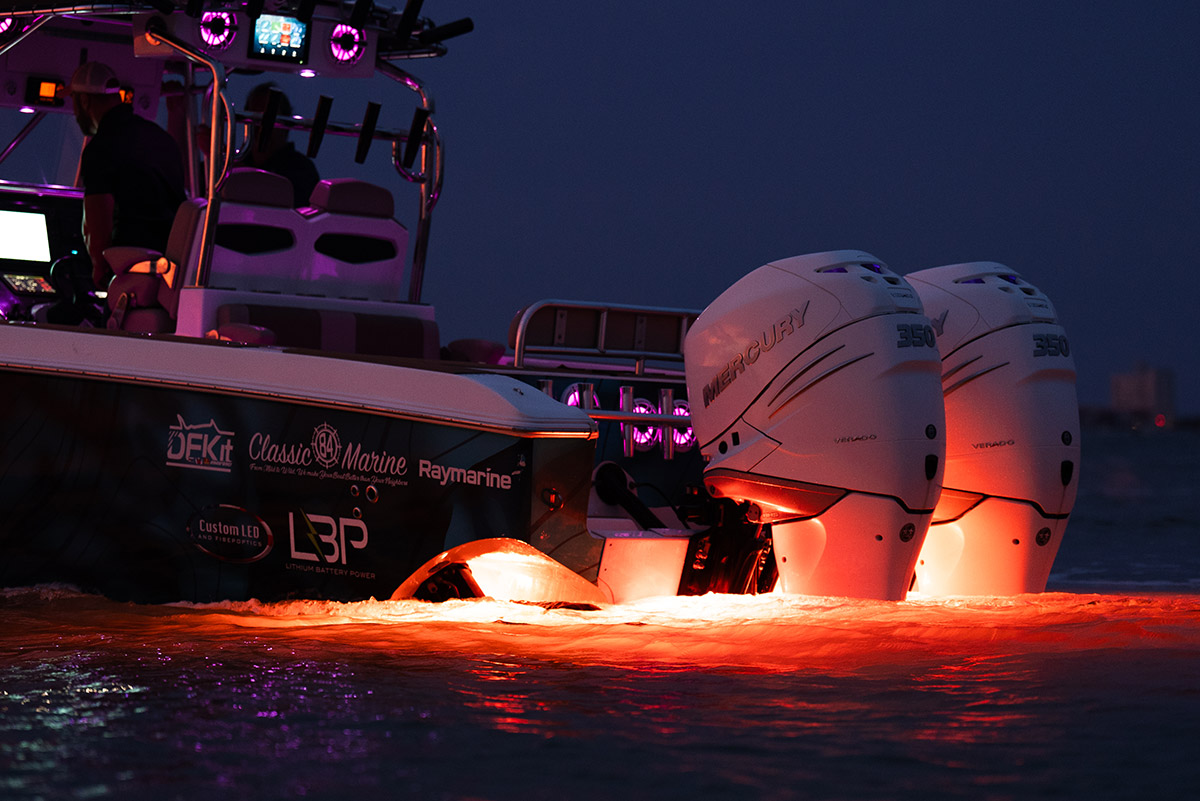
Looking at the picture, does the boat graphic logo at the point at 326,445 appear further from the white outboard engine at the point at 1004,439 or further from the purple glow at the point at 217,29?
the white outboard engine at the point at 1004,439

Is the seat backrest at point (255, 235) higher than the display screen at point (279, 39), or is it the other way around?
the display screen at point (279, 39)

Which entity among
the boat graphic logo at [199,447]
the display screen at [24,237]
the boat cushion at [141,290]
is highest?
the display screen at [24,237]

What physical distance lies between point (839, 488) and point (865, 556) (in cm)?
24

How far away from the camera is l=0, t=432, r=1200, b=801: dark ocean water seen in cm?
279

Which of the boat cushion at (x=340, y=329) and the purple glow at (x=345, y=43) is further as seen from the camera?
the purple glow at (x=345, y=43)

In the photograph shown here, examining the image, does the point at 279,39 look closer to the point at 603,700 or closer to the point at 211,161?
the point at 211,161

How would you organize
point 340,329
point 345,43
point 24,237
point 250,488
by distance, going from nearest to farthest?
point 250,488, point 340,329, point 345,43, point 24,237

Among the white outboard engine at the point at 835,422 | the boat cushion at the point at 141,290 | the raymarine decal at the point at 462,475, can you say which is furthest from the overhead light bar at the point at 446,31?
the raymarine decal at the point at 462,475

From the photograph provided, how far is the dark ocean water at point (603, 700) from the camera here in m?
2.79

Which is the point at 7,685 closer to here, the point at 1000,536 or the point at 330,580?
the point at 330,580

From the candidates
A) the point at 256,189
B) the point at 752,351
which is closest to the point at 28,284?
the point at 256,189

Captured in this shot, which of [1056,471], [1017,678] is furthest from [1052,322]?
[1017,678]

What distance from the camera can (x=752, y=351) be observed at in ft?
15.9

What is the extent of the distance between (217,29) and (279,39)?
0.30m
